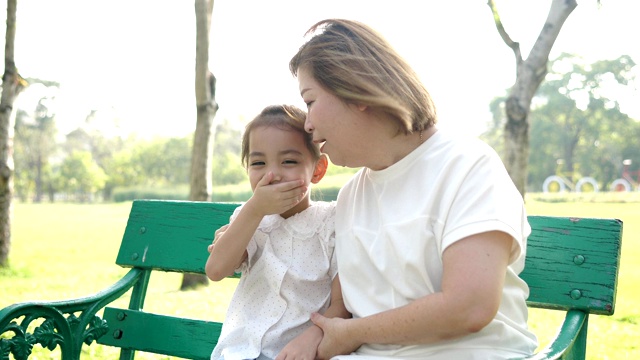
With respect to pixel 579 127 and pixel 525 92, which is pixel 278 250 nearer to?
pixel 525 92

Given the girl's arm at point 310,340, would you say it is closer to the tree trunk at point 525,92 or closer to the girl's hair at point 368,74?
the girl's hair at point 368,74

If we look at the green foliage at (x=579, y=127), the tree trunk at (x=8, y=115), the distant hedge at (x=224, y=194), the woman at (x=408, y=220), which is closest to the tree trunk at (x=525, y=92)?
the distant hedge at (x=224, y=194)

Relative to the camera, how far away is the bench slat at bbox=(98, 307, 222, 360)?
2467mm

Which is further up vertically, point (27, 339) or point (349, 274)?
point (349, 274)

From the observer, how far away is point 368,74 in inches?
68.1

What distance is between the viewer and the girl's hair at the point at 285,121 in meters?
2.05

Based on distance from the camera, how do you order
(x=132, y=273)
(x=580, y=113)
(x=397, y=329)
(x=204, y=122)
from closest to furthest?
(x=397, y=329) → (x=132, y=273) → (x=204, y=122) → (x=580, y=113)

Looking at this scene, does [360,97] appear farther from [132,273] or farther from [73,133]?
[73,133]

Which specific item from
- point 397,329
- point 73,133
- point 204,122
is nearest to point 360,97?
point 397,329

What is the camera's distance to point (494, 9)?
6.52 meters

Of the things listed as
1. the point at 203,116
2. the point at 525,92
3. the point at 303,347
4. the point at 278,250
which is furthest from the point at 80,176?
the point at 303,347

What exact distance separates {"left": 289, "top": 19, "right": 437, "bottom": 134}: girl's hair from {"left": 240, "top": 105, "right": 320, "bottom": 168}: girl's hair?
256 mm

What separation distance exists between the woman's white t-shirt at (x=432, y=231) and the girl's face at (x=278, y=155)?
0.24 meters

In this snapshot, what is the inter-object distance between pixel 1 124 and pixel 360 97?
899 cm
